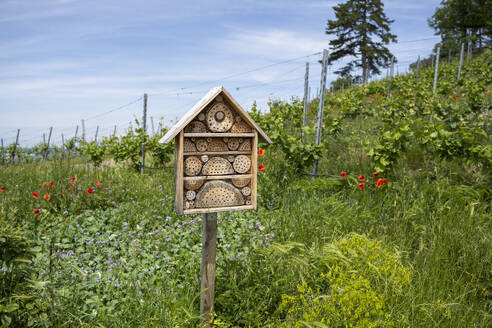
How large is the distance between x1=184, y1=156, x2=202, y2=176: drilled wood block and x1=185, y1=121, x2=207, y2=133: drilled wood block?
190mm

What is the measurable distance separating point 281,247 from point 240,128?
1076mm

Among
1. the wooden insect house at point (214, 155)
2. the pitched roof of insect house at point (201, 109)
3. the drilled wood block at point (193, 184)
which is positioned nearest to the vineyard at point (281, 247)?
the wooden insect house at point (214, 155)

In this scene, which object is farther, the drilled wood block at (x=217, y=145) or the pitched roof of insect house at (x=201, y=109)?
the drilled wood block at (x=217, y=145)

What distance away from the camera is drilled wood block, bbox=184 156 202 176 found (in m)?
2.35

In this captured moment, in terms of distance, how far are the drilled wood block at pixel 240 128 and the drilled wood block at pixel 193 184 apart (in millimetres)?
430

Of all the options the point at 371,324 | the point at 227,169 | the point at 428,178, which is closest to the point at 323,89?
the point at 428,178

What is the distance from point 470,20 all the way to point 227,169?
3209cm

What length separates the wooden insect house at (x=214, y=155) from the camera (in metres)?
2.31

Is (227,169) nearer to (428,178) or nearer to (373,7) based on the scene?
(428,178)

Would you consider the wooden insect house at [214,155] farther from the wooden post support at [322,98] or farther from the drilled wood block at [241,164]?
the wooden post support at [322,98]

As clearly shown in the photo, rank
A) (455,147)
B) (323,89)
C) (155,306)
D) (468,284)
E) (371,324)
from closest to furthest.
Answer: (371,324)
(155,306)
(468,284)
(455,147)
(323,89)

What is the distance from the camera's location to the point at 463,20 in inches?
1060

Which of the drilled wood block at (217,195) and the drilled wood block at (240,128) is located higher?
the drilled wood block at (240,128)

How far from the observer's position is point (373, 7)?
26.7 m
